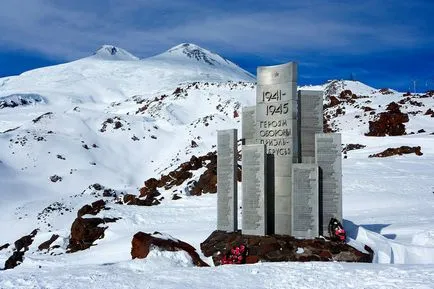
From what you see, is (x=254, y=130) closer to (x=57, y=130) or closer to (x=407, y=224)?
(x=407, y=224)

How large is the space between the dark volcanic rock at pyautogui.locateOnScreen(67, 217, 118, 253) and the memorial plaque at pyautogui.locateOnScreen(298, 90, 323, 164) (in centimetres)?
1019

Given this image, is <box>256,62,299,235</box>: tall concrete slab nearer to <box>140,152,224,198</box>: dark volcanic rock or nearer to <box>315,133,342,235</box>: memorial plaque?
<box>315,133,342,235</box>: memorial plaque

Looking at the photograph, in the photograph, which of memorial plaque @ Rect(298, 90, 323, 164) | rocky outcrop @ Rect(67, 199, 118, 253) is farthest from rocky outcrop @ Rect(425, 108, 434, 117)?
memorial plaque @ Rect(298, 90, 323, 164)

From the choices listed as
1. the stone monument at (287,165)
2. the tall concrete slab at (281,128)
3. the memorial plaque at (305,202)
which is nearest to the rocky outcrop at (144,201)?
the stone monument at (287,165)

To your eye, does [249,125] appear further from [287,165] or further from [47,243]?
[47,243]

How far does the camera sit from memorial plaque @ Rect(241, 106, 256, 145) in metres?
16.8

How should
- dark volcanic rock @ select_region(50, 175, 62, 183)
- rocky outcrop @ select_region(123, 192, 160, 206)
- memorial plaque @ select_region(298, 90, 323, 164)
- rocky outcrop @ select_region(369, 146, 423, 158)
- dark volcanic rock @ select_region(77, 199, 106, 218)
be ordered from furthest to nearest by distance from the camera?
1. dark volcanic rock @ select_region(50, 175, 62, 183)
2. rocky outcrop @ select_region(369, 146, 423, 158)
3. rocky outcrop @ select_region(123, 192, 160, 206)
4. dark volcanic rock @ select_region(77, 199, 106, 218)
5. memorial plaque @ select_region(298, 90, 323, 164)

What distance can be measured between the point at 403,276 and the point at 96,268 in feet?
22.2

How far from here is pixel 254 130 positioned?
1678cm

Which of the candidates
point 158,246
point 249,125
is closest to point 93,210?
point 249,125

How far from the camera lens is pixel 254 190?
604 inches

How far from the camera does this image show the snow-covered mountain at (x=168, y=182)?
40.9 ft

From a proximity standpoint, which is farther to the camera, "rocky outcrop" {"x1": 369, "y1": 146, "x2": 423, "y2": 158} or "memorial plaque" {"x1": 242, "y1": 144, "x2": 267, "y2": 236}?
"rocky outcrop" {"x1": 369, "y1": 146, "x2": 423, "y2": 158}

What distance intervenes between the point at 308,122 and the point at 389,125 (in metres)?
35.5
